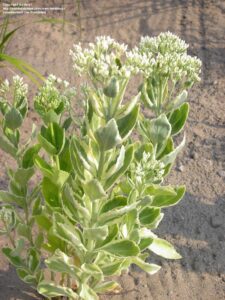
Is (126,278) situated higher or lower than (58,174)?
lower

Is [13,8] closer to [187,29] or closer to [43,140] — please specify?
[187,29]

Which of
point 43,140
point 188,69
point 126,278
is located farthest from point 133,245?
point 126,278

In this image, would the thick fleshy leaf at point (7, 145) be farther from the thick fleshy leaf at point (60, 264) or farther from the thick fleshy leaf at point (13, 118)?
the thick fleshy leaf at point (60, 264)

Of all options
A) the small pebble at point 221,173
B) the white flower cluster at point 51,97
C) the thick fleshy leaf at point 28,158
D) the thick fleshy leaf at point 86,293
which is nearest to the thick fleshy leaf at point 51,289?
the thick fleshy leaf at point 86,293

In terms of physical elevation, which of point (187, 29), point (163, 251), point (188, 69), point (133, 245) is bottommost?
point (163, 251)

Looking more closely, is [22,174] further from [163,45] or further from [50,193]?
[163,45]

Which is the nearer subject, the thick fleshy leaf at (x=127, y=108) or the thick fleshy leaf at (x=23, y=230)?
the thick fleshy leaf at (x=127, y=108)
